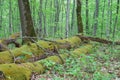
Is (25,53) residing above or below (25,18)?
below

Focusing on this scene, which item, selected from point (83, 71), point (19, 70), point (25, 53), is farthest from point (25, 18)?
point (19, 70)

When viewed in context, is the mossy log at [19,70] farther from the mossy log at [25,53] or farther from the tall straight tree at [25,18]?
the tall straight tree at [25,18]

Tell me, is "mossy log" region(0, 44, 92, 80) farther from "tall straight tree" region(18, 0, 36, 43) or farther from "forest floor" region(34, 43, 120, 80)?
"tall straight tree" region(18, 0, 36, 43)

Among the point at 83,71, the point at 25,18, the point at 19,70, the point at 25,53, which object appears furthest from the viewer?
the point at 25,18

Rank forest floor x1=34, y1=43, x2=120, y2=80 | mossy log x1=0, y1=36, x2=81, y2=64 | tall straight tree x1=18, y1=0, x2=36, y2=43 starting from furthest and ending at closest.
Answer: tall straight tree x1=18, y1=0, x2=36, y2=43
mossy log x1=0, y1=36, x2=81, y2=64
forest floor x1=34, y1=43, x2=120, y2=80

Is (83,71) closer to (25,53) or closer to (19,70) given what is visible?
(25,53)

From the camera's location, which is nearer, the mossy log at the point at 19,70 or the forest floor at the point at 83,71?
the mossy log at the point at 19,70

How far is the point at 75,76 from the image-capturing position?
23.3ft

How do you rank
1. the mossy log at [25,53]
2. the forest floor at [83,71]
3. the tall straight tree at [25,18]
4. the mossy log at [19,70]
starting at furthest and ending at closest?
the tall straight tree at [25,18] → the mossy log at [25,53] → the forest floor at [83,71] → the mossy log at [19,70]

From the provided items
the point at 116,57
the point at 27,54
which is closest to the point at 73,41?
the point at 116,57

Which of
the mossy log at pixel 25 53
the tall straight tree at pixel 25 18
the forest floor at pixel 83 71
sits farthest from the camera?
the tall straight tree at pixel 25 18

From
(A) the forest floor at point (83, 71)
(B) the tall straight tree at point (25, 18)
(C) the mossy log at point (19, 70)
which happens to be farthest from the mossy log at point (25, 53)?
(B) the tall straight tree at point (25, 18)

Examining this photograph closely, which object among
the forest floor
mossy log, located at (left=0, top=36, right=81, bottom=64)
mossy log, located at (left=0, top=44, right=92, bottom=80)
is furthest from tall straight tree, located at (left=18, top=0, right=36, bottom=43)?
mossy log, located at (left=0, top=44, right=92, bottom=80)

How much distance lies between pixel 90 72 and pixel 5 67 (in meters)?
3.06
